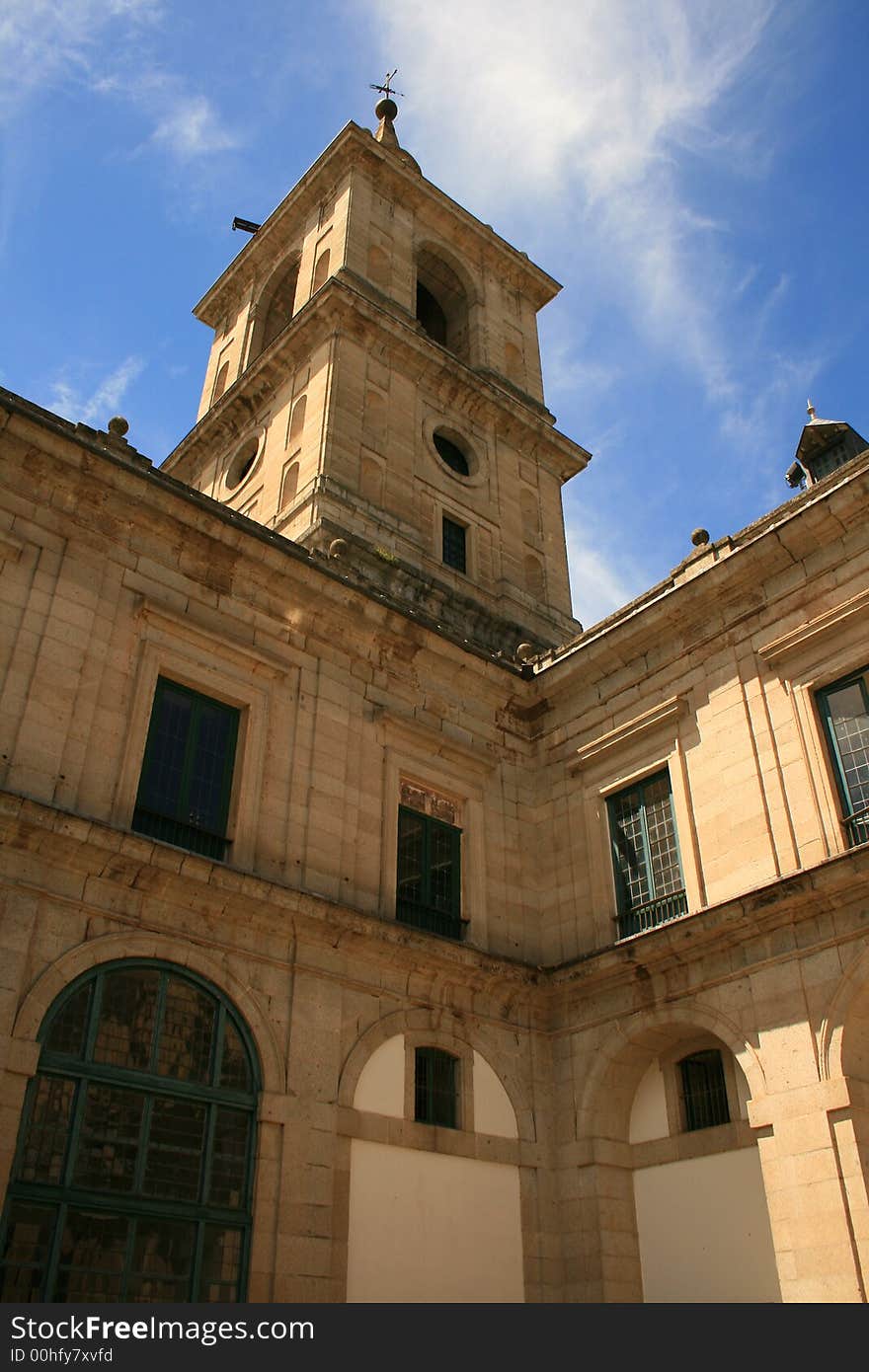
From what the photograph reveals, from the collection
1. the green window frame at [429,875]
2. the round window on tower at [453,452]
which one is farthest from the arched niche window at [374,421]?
the green window frame at [429,875]

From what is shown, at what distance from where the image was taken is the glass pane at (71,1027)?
41.5ft

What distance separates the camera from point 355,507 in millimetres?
25469

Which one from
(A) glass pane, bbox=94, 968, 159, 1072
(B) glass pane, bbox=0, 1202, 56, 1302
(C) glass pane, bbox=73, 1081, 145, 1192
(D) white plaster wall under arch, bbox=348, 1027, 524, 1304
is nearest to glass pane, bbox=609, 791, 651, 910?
(D) white plaster wall under arch, bbox=348, 1027, 524, 1304

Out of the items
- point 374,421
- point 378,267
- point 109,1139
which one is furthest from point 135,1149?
point 378,267

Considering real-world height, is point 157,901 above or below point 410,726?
below

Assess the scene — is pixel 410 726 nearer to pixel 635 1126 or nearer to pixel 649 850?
pixel 649 850

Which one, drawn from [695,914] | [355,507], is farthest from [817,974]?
[355,507]

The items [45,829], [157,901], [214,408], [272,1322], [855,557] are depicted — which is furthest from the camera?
[214,408]

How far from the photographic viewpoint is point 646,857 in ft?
57.8

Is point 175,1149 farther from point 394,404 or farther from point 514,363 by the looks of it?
point 514,363

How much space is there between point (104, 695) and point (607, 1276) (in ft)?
32.7

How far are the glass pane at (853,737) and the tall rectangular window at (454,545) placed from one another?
512 inches

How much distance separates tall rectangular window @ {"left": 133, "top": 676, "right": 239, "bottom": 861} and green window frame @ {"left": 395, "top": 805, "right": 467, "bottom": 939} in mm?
3048

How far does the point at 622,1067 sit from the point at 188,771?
7424 millimetres
